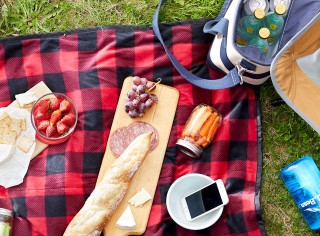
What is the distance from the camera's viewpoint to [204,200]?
6.61ft

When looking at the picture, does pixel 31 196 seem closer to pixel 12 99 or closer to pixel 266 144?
pixel 12 99

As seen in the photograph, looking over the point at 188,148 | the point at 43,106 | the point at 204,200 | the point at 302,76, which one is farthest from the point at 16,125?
the point at 302,76

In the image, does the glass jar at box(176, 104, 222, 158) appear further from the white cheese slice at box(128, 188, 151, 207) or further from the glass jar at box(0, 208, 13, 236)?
the glass jar at box(0, 208, 13, 236)

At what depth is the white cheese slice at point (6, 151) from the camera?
2.05 meters

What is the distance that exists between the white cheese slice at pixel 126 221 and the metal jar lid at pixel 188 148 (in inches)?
13.0

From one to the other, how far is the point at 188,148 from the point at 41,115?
60 centimetres

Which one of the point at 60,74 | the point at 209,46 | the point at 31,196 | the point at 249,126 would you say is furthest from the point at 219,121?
the point at 31,196

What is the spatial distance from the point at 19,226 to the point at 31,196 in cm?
12

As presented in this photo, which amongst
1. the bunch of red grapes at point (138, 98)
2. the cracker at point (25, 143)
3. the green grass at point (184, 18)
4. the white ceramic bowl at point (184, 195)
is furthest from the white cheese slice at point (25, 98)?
the white ceramic bowl at point (184, 195)

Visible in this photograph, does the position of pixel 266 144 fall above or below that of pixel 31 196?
above

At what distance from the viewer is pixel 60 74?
2.14m

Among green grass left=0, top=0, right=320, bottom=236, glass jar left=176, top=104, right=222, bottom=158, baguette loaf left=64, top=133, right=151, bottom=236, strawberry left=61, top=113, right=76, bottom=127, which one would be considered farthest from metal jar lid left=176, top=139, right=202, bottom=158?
strawberry left=61, top=113, right=76, bottom=127

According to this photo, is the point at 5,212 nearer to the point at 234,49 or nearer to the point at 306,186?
the point at 234,49

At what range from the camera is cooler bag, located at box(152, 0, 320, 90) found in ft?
6.33
